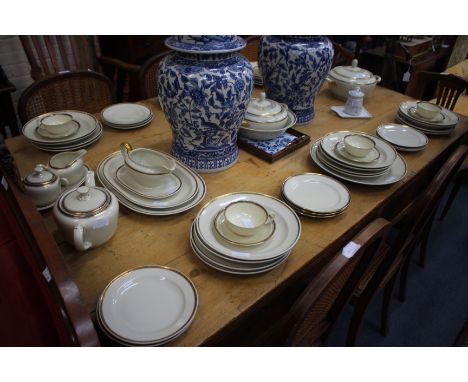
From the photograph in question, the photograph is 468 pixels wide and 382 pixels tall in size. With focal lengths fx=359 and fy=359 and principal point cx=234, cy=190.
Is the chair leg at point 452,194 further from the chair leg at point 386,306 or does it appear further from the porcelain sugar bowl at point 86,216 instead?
the porcelain sugar bowl at point 86,216

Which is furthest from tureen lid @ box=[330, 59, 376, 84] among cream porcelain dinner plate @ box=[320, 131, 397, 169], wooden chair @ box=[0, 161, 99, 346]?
wooden chair @ box=[0, 161, 99, 346]

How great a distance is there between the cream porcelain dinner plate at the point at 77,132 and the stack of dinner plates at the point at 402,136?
→ 3.25 feet

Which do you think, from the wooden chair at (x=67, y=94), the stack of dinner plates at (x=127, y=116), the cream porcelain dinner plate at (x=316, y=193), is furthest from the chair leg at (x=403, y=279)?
the wooden chair at (x=67, y=94)

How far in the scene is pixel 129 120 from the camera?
1263mm

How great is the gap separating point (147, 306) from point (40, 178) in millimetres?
407

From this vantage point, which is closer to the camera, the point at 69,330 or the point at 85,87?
the point at 69,330

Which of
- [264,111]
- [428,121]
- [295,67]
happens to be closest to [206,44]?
[264,111]

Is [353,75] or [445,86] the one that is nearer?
[353,75]

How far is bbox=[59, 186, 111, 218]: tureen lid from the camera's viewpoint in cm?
72

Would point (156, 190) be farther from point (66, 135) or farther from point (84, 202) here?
point (66, 135)

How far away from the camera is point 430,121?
1.35 metres

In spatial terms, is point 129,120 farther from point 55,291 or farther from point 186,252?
point 55,291

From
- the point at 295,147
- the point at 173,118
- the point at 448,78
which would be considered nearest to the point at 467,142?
the point at 448,78

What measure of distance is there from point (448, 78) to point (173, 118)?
1.37 meters
